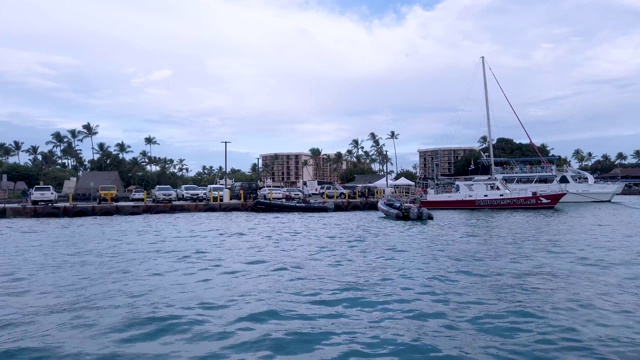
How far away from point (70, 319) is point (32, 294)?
9.67 ft

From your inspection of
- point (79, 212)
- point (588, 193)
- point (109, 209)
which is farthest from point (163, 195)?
point (588, 193)

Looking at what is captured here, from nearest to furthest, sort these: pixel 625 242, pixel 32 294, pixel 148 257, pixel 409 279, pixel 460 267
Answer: pixel 32 294 → pixel 409 279 → pixel 460 267 → pixel 148 257 → pixel 625 242

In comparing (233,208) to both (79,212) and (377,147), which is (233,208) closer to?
(79,212)

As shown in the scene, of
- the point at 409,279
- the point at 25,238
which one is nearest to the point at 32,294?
the point at 409,279

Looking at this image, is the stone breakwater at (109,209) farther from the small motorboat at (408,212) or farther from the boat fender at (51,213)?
the small motorboat at (408,212)

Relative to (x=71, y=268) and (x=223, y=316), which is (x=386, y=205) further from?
(x=223, y=316)

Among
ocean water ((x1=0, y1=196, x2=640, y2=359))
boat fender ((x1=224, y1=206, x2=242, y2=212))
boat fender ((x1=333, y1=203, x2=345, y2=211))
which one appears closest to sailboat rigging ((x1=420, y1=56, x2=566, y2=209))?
boat fender ((x1=333, y1=203, x2=345, y2=211))

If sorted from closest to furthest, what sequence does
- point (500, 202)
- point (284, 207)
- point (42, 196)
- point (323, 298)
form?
point (323, 298) < point (42, 196) < point (284, 207) < point (500, 202)

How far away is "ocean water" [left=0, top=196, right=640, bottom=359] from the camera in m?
8.06

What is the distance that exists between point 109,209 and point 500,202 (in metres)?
29.3

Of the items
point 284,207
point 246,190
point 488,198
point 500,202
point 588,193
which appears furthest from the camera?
point 246,190

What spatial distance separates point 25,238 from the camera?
79.2 feet

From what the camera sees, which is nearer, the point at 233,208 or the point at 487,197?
the point at 487,197

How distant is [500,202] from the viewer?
41250 mm
